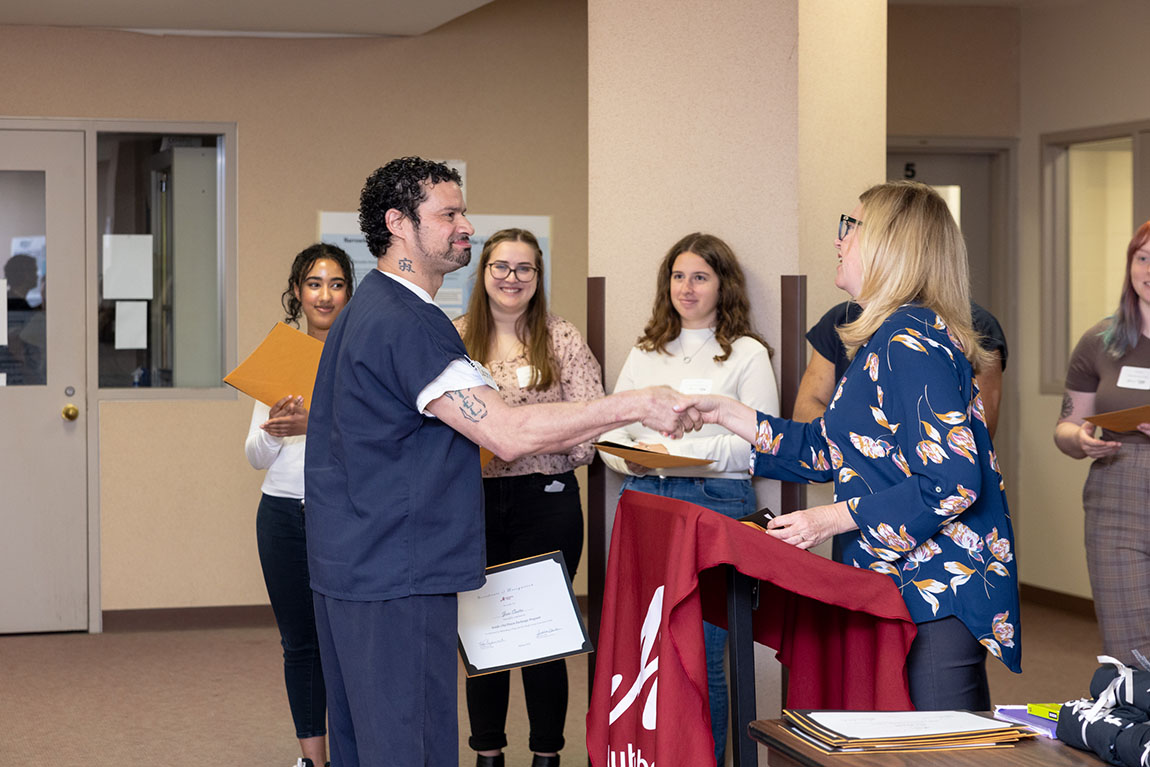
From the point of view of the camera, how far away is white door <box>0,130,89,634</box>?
5.67m

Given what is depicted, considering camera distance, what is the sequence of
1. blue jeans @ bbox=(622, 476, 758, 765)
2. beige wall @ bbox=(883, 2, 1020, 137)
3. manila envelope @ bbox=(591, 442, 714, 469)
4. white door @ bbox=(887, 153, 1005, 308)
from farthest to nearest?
white door @ bbox=(887, 153, 1005, 308) < beige wall @ bbox=(883, 2, 1020, 137) < blue jeans @ bbox=(622, 476, 758, 765) < manila envelope @ bbox=(591, 442, 714, 469)

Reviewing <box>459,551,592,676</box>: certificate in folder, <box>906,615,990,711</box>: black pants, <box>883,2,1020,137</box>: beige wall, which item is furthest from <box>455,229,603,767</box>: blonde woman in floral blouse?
<box>883,2,1020,137</box>: beige wall

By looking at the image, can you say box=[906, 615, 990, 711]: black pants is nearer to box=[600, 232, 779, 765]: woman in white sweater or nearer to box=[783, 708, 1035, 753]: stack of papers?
box=[783, 708, 1035, 753]: stack of papers

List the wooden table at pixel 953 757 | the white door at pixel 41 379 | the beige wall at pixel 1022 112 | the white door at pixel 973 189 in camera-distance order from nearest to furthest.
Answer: the wooden table at pixel 953 757, the white door at pixel 41 379, the beige wall at pixel 1022 112, the white door at pixel 973 189

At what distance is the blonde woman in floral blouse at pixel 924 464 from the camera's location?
6.68 feet

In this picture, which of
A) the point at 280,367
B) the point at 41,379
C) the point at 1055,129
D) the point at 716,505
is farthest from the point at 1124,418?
the point at 41,379

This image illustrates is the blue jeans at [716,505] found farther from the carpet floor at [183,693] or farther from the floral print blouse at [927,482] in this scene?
the floral print blouse at [927,482]

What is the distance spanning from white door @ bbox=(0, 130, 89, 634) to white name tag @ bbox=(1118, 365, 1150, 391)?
4.66 metres

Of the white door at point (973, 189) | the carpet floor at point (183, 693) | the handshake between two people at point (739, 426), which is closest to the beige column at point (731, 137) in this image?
the handshake between two people at point (739, 426)

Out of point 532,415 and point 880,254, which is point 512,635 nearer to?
point 532,415

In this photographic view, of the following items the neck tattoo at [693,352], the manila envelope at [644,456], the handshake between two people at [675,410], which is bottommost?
the manila envelope at [644,456]

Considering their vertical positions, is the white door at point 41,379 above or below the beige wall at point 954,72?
below

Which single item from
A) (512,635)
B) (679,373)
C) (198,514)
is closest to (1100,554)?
(679,373)

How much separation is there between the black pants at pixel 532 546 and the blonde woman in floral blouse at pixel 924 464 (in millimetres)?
1301
